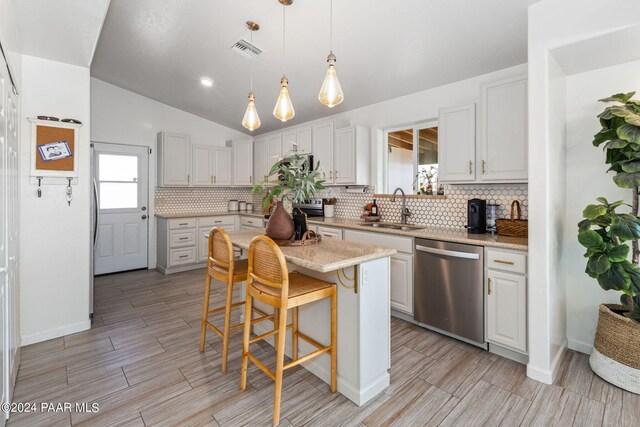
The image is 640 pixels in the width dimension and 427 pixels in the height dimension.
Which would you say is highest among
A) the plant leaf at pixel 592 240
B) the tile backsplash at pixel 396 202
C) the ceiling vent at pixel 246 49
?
the ceiling vent at pixel 246 49

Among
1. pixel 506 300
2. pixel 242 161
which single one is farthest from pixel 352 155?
pixel 242 161

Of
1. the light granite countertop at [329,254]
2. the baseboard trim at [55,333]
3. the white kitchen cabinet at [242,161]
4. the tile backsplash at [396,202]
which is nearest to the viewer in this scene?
the light granite countertop at [329,254]

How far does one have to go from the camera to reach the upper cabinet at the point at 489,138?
2.59 meters

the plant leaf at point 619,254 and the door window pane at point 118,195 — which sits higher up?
the door window pane at point 118,195

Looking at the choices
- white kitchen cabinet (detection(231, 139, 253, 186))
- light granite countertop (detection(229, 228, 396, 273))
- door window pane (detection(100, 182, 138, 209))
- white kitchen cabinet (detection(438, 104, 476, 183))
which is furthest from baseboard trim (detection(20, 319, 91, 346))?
white kitchen cabinet (detection(438, 104, 476, 183))

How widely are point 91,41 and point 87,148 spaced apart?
95cm

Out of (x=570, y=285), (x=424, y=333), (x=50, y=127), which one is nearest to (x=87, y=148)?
(x=50, y=127)

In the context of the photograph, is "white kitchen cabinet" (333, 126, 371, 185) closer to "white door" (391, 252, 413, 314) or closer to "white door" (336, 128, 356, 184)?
"white door" (336, 128, 356, 184)

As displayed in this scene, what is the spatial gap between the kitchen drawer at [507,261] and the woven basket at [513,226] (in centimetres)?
45

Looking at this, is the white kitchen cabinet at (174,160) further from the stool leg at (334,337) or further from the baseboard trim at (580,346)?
the baseboard trim at (580,346)

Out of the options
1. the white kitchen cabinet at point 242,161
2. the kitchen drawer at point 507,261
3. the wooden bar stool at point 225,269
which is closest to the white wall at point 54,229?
the wooden bar stool at point 225,269

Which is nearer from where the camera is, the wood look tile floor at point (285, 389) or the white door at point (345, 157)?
the wood look tile floor at point (285, 389)

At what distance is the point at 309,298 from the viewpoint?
1886mm

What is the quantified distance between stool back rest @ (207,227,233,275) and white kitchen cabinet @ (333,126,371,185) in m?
2.20
